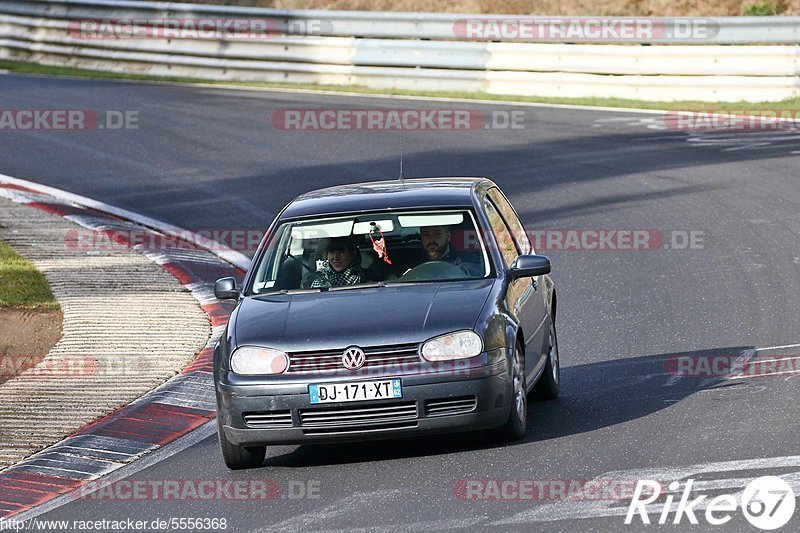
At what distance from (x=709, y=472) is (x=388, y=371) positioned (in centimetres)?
178

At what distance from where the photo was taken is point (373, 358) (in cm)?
833

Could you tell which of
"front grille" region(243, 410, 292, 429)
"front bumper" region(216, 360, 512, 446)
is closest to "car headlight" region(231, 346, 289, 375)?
"front bumper" region(216, 360, 512, 446)

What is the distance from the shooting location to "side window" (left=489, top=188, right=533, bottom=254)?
34.3 feet

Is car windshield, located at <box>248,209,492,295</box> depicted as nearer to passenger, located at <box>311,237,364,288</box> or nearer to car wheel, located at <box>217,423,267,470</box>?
passenger, located at <box>311,237,364,288</box>

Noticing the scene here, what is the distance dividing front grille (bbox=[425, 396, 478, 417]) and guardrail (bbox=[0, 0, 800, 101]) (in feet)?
54.6

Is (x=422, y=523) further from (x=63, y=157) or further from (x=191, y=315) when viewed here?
(x=63, y=157)

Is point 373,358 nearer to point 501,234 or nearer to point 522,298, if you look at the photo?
point 522,298

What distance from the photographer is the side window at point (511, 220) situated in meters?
10.4

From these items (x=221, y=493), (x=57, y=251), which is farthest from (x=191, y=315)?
(x=221, y=493)
